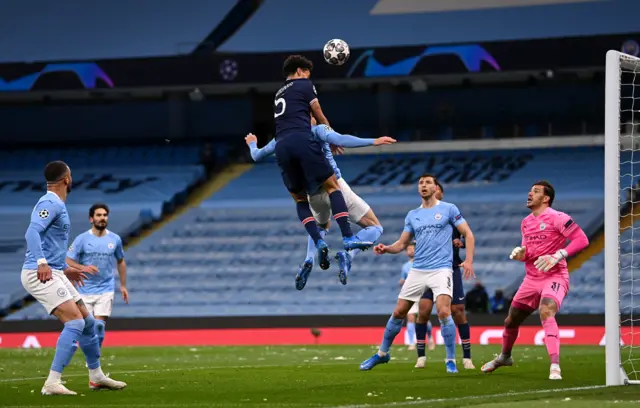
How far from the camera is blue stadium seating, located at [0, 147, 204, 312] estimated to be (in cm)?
3678

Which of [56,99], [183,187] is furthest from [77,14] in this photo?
[183,187]

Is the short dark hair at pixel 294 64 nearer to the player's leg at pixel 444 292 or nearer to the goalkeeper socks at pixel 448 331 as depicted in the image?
the player's leg at pixel 444 292

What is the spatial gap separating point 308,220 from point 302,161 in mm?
842

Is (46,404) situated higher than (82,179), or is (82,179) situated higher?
(82,179)

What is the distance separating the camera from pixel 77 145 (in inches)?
1644

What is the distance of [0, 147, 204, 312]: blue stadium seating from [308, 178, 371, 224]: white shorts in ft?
74.9

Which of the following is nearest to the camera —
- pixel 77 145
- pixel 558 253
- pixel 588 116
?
pixel 558 253

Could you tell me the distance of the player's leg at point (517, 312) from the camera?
1406 cm

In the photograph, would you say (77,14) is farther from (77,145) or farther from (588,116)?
(588,116)

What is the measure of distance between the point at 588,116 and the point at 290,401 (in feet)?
95.8

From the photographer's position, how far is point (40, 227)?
12.4m

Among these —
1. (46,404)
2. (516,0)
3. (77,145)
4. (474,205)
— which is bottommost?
(46,404)

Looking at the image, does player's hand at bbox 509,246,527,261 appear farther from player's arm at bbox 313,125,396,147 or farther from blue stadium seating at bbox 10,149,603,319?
blue stadium seating at bbox 10,149,603,319

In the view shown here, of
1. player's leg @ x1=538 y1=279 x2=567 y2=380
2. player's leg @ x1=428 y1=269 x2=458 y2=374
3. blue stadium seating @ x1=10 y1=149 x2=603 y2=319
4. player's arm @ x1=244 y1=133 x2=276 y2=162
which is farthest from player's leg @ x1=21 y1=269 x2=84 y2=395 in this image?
blue stadium seating @ x1=10 y1=149 x2=603 y2=319
